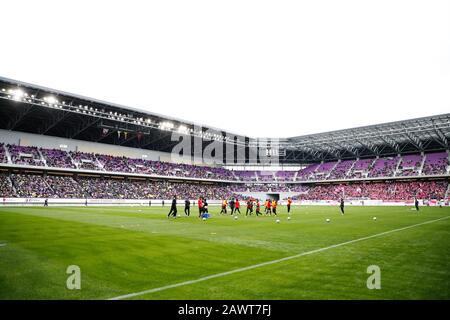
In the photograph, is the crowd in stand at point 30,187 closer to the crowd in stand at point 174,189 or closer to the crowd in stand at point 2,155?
the crowd in stand at point 174,189

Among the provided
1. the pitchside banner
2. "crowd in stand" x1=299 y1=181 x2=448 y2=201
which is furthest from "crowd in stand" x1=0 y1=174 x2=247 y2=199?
"crowd in stand" x1=299 y1=181 x2=448 y2=201

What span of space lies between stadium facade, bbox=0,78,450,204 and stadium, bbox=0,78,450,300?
342 mm

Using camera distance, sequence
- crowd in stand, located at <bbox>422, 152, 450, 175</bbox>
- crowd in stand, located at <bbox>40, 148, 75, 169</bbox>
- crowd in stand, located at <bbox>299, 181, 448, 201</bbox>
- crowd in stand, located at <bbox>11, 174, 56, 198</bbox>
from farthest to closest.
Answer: crowd in stand, located at <bbox>422, 152, 450, 175</bbox> < crowd in stand, located at <bbox>299, 181, 448, 201</bbox> < crowd in stand, located at <bbox>40, 148, 75, 169</bbox> < crowd in stand, located at <bbox>11, 174, 56, 198</bbox>

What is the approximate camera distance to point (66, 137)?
216ft

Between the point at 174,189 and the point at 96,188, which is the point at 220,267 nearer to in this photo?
the point at 96,188

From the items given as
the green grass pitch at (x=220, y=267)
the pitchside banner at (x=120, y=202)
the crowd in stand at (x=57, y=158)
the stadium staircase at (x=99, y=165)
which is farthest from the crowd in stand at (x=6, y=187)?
the green grass pitch at (x=220, y=267)

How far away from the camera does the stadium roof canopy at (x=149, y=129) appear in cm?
4962

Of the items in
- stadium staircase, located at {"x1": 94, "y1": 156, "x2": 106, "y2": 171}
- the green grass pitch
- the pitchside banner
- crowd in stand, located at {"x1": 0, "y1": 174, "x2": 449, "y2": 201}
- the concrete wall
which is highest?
the concrete wall

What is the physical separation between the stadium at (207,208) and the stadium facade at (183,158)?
0.34 meters

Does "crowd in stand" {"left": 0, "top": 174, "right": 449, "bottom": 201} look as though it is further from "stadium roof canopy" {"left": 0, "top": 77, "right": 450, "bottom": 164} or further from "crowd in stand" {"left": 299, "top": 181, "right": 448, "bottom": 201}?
"stadium roof canopy" {"left": 0, "top": 77, "right": 450, "bottom": 164}

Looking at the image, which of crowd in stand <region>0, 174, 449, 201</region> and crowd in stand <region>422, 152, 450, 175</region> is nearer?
crowd in stand <region>0, 174, 449, 201</region>

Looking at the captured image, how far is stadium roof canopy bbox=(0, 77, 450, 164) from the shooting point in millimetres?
49625

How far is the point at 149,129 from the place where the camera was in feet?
220
